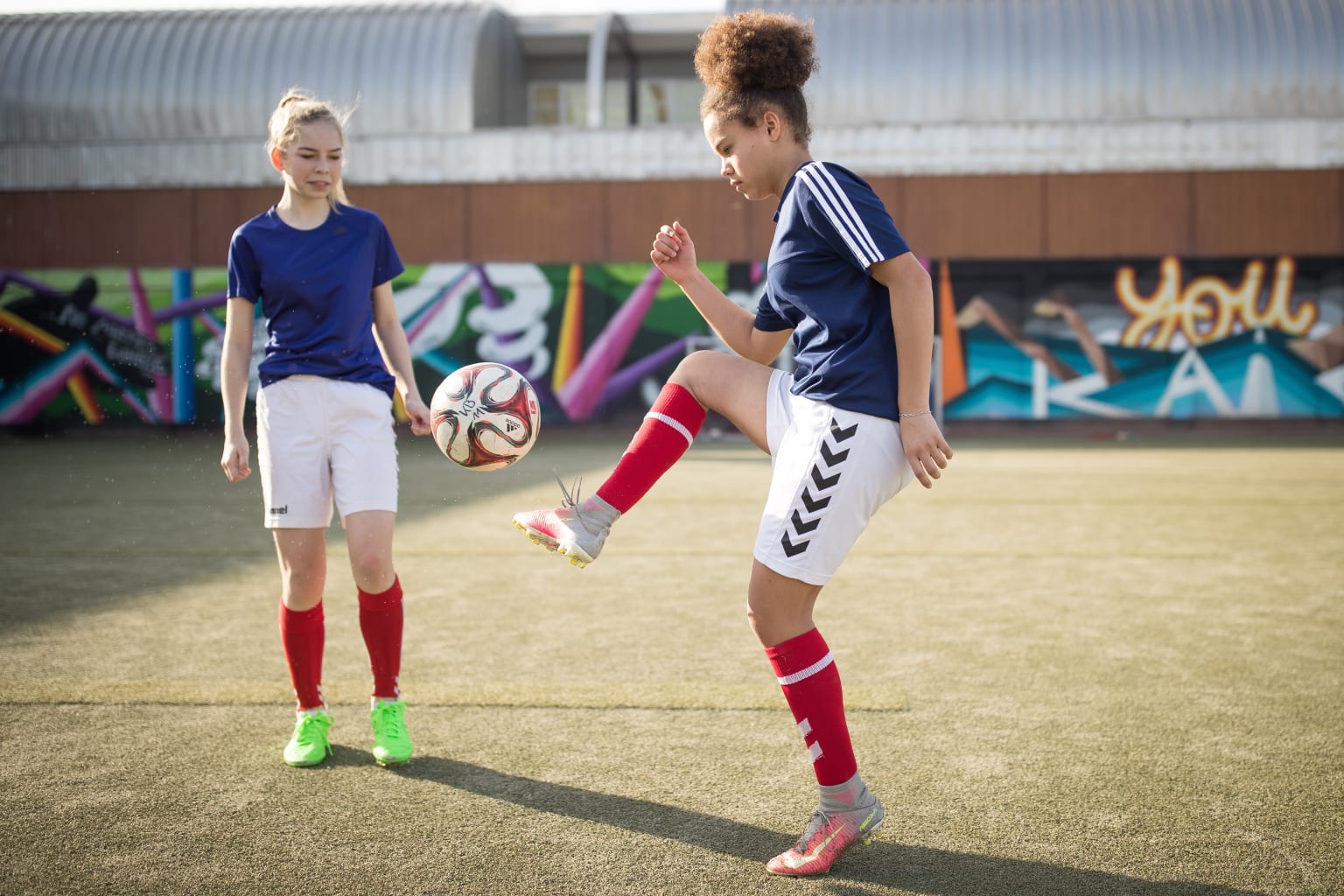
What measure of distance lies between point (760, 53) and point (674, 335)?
18391 millimetres

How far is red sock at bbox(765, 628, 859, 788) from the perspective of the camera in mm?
2809

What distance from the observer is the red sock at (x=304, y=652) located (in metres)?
3.56

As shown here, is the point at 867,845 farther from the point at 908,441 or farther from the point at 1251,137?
the point at 1251,137

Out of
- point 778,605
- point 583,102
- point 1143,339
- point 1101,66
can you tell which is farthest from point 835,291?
point 583,102

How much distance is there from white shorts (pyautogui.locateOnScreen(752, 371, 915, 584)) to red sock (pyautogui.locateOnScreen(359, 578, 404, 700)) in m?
1.39

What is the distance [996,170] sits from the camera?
66.9 feet

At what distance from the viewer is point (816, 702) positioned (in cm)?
282

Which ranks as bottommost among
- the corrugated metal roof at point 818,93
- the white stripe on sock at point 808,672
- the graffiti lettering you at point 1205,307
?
the graffiti lettering you at point 1205,307

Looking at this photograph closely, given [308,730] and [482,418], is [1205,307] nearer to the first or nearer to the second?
[482,418]

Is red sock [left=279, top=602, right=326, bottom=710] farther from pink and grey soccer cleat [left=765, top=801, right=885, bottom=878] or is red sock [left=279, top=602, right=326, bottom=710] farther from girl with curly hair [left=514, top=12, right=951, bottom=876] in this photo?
pink and grey soccer cleat [left=765, top=801, right=885, bottom=878]

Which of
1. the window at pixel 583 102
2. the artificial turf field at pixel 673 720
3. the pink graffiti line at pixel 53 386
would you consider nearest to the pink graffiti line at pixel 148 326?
the pink graffiti line at pixel 53 386

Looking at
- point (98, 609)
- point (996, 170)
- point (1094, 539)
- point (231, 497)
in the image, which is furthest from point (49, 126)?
point (1094, 539)

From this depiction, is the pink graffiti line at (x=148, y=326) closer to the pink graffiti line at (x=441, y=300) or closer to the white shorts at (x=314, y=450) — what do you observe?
the pink graffiti line at (x=441, y=300)

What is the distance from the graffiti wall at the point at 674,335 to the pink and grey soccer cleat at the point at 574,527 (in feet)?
56.2
